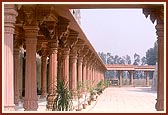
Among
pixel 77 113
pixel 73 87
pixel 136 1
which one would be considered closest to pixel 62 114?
pixel 77 113

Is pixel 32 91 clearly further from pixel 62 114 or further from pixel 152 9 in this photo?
pixel 62 114

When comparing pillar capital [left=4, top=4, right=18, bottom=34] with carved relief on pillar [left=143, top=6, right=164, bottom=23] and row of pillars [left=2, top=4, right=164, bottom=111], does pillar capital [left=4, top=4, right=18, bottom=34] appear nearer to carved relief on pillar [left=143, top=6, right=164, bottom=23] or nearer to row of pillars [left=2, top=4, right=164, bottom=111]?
row of pillars [left=2, top=4, right=164, bottom=111]

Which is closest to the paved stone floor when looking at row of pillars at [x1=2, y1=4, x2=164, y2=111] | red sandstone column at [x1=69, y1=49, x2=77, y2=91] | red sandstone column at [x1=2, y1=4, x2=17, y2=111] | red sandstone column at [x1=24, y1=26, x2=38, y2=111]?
row of pillars at [x1=2, y1=4, x2=164, y2=111]

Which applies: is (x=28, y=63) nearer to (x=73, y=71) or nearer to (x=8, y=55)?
(x=8, y=55)

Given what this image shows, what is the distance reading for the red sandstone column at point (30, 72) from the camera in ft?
33.5

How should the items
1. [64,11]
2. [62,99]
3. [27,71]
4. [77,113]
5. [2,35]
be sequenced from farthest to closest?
1. [64,11]
2. [62,99]
3. [27,71]
4. [2,35]
5. [77,113]

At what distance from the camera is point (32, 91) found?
10.2 metres

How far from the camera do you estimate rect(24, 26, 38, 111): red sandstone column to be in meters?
10.2

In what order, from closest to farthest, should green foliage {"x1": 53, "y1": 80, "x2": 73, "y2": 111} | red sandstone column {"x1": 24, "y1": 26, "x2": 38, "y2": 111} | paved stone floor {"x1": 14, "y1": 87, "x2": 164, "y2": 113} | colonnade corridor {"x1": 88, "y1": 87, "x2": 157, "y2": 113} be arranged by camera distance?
1. paved stone floor {"x1": 14, "y1": 87, "x2": 164, "y2": 113}
2. red sandstone column {"x1": 24, "y1": 26, "x2": 38, "y2": 111}
3. green foliage {"x1": 53, "y1": 80, "x2": 73, "y2": 111}
4. colonnade corridor {"x1": 88, "y1": 87, "x2": 157, "y2": 113}

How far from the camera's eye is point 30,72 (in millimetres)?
10273

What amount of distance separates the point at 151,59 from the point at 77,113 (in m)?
88.7

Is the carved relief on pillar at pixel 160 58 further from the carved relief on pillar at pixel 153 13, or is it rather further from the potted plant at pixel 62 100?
the potted plant at pixel 62 100

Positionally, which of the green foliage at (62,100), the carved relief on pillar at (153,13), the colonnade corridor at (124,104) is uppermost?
the carved relief on pillar at (153,13)

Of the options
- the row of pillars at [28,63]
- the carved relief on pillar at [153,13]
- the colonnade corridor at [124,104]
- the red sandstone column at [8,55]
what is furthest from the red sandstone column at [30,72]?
the red sandstone column at [8,55]
